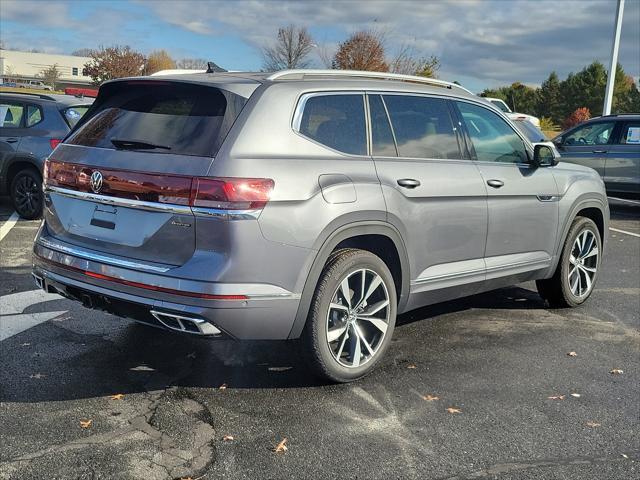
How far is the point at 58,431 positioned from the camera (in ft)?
11.5

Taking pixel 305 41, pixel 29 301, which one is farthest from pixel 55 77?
pixel 29 301

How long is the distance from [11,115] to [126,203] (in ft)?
23.8

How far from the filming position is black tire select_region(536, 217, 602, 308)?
234 inches

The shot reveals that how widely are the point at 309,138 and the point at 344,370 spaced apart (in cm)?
141

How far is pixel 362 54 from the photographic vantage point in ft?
98.1

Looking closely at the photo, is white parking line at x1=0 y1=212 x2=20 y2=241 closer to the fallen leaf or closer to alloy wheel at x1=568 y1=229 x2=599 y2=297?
the fallen leaf

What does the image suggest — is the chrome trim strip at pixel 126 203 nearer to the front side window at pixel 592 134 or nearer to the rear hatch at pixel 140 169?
the rear hatch at pixel 140 169

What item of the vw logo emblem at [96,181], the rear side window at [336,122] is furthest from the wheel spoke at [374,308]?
the vw logo emblem at [96,181]

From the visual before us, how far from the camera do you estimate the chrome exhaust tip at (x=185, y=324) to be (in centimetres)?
353

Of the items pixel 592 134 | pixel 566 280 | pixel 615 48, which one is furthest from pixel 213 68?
pixel 615 48

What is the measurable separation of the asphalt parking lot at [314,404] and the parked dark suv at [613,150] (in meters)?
8.35

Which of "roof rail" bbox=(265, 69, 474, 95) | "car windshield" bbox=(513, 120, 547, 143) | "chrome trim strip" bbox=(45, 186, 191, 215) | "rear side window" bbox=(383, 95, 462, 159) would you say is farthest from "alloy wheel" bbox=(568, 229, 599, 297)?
"car windshield" bbox=(513, 120, 547, 143)

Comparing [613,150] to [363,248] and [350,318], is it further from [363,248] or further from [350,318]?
[350,318]

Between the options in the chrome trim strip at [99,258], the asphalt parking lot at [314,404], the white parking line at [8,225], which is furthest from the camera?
the white parking line at [8,225]
